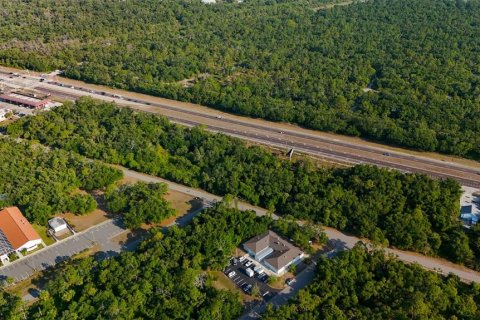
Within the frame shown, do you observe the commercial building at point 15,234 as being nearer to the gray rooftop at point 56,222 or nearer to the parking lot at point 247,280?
the gray rooftop at point 56,222

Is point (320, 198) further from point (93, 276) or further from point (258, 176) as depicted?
point (93, 276)

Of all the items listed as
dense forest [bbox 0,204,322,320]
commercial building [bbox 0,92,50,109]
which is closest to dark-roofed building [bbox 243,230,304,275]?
dense forest [bbox 0,204,322,320]

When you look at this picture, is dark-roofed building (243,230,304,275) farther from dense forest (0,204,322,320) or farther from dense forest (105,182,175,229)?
dense forest (105,182,175,229)

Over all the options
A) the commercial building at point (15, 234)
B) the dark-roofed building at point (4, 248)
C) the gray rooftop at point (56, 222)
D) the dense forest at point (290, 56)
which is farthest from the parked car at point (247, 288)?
the dense forest at point (290, 56)

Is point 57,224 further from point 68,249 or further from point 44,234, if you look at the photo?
point 68,249

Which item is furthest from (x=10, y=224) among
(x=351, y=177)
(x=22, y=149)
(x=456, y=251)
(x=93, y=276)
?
(x=456, y=251)

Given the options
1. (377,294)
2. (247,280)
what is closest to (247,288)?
(247,280)
